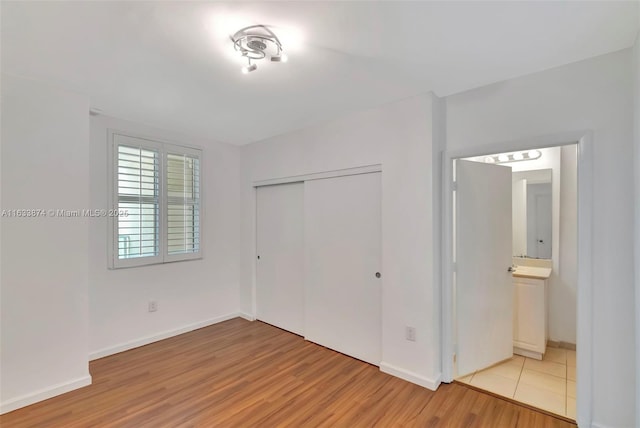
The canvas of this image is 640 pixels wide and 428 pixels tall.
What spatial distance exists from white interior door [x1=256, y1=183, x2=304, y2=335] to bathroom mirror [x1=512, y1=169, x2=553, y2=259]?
264 cm

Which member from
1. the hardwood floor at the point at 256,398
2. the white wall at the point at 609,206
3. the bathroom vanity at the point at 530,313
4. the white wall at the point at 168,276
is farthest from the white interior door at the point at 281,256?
the white wall at the point at 609,206

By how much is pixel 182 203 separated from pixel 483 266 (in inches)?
134

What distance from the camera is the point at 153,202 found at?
339 cm

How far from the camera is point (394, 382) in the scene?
2557 mm

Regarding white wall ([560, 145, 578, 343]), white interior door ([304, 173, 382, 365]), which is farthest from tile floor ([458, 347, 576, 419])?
white interior door ([304, 173, 382, 365])

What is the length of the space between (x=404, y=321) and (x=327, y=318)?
0.94 metres

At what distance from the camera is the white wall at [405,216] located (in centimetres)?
248

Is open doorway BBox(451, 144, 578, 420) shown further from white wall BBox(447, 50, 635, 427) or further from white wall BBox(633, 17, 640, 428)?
white wall BBox(633, 17, 640, 428)

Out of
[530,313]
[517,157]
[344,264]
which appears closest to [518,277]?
[530,313]

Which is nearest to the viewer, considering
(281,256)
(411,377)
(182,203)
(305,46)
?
(305,46)

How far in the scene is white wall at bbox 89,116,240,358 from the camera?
3.00 m

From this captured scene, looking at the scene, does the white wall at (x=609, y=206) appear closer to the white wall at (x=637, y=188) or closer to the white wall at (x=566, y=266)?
the white wall at (x=637, y=188)

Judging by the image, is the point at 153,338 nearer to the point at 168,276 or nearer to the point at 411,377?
the point at 168,276

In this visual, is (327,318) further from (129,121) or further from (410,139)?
(129,121)
